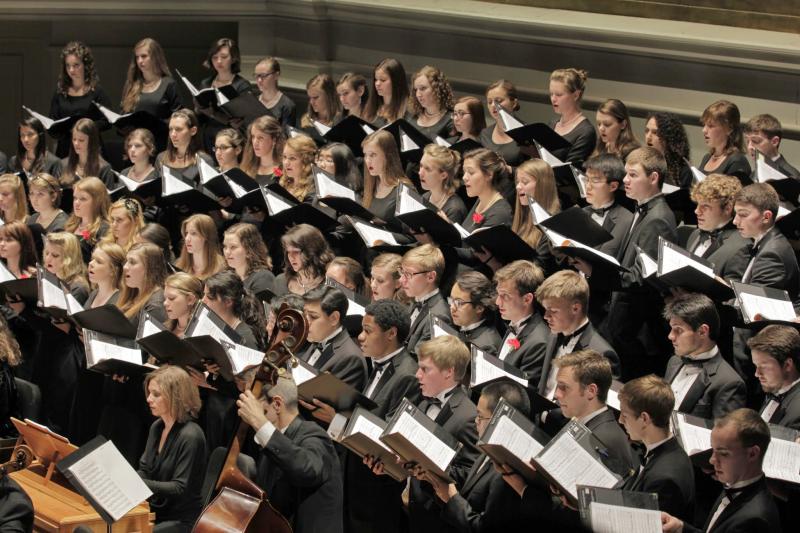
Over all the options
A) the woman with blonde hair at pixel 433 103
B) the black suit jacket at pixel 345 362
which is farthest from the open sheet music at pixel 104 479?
the woman with blonde hair at pixel 433 103

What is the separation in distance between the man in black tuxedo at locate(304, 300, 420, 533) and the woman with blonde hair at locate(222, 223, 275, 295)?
1.29m

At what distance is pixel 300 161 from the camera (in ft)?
27.9

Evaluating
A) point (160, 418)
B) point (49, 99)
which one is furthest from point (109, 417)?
point (49, 99)

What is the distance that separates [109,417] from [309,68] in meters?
5.20

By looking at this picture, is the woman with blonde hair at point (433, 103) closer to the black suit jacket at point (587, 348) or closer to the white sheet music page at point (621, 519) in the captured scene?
the black suit jacket at point (587, 348)

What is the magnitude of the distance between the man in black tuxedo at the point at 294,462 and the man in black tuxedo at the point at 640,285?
169cm

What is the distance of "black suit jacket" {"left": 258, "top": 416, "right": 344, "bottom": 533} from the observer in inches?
214

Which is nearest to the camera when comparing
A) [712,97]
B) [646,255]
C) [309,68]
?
[646,255]

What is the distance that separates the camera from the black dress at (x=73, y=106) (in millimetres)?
10258

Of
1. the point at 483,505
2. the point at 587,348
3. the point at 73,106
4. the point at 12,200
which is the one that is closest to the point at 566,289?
the point at 587,348

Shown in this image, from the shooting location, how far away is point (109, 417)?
6906mm

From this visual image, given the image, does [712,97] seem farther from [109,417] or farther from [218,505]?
[218,505]

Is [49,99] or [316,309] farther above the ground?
[316,309]

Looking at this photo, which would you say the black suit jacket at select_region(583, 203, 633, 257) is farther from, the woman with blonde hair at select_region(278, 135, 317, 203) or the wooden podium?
the wooden podium
